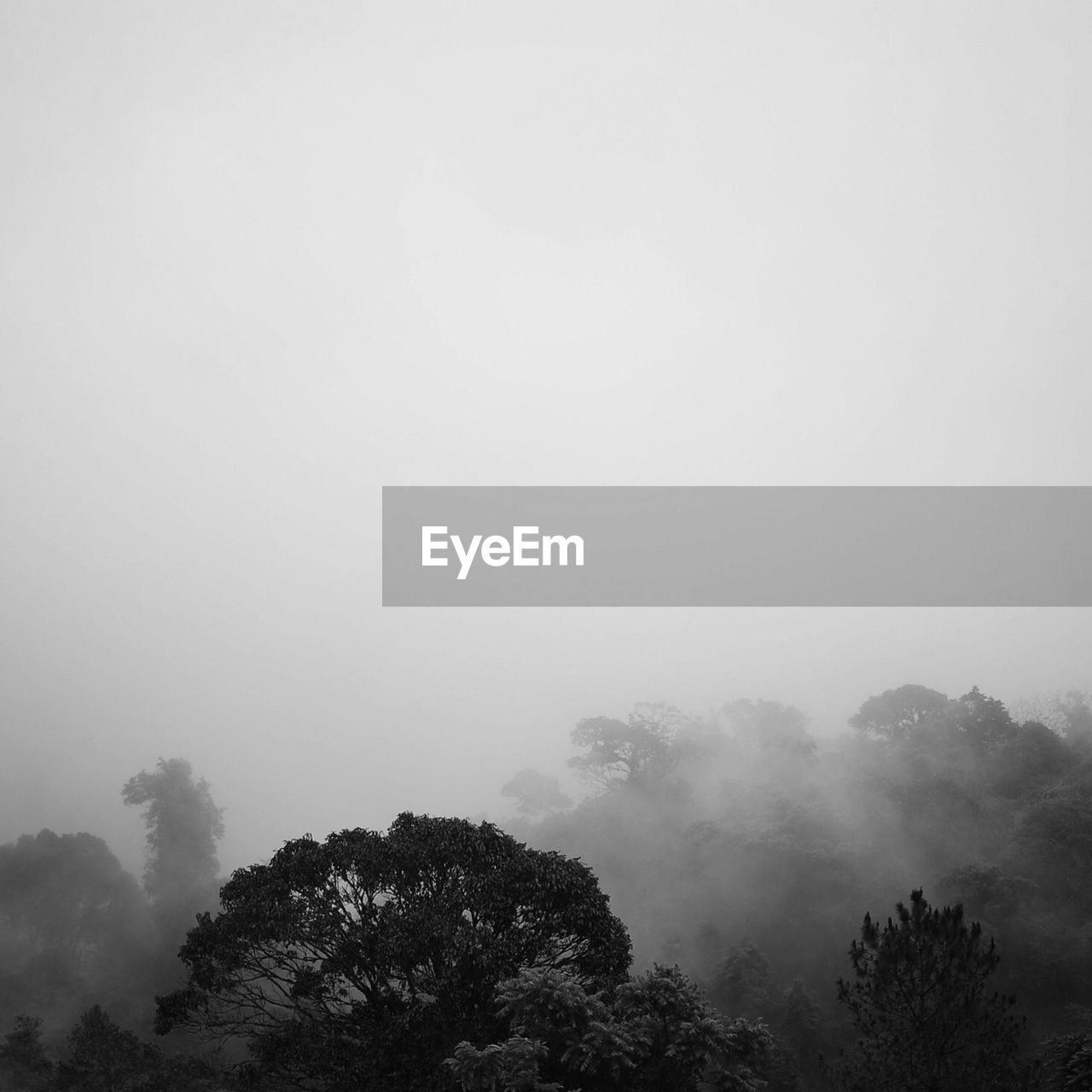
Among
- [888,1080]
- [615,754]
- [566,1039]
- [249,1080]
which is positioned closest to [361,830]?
[249,1080]

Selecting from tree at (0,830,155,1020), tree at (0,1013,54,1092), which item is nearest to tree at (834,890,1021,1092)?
tree at (0,1013,54,1092)

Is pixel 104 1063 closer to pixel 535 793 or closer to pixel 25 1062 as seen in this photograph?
pixel 25 1062

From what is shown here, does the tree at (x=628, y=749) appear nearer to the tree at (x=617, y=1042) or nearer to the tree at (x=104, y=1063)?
the tree at (x=104, y=1063)

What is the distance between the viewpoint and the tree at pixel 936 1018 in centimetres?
1625

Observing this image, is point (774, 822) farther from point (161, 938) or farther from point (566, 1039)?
point (161, 938)

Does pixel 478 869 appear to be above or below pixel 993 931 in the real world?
above

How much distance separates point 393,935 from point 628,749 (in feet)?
181

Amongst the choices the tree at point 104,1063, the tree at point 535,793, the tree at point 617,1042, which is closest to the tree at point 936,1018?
the tree at point 617,1042

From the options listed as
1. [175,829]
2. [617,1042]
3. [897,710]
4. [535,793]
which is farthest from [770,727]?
[617,1042]

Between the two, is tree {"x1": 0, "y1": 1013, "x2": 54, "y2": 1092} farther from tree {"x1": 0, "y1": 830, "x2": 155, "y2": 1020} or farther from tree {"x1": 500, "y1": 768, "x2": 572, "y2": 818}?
tree {"x1": 500, "y1": 768, "x2": 572, "y2": 818}

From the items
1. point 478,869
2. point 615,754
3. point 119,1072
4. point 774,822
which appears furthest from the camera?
point 615,754

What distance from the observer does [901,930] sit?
17.8 m

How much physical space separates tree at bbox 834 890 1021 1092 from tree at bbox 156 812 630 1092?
858cm

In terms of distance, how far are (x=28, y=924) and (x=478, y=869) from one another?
63.1m
